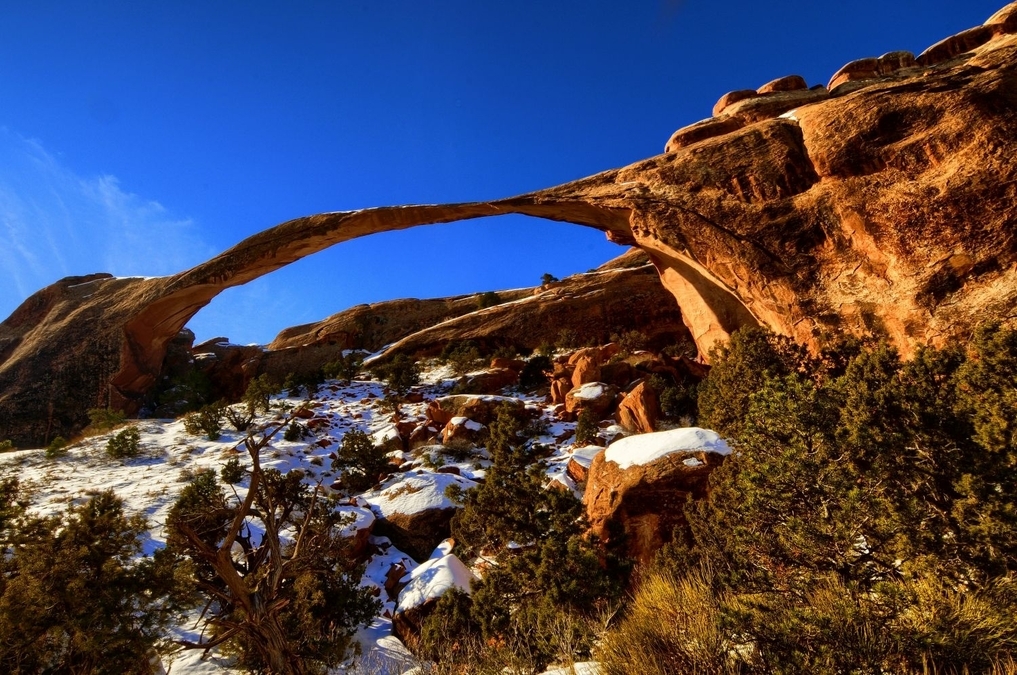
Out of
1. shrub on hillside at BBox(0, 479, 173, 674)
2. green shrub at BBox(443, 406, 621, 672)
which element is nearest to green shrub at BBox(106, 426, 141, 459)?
shrub on hillside at BBox(0, 479, 173, 674)

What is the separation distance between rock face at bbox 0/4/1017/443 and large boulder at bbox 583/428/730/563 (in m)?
3.72

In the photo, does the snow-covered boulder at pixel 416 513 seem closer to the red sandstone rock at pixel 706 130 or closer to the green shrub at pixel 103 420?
the green shrub at pixel 103 420

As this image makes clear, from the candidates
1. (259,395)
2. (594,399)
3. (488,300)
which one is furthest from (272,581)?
(488,300)

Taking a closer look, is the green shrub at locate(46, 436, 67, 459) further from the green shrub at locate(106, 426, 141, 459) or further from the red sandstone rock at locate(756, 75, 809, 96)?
the red sandstone rock at locate(756, 75, 809, 96)

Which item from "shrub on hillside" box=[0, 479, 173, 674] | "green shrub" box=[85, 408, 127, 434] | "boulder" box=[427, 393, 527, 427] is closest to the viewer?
"shrub on hillside" box=[0, 479, 173, 674]

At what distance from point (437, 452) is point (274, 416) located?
27.6ft

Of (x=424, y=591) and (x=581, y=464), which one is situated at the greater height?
(x=581, y=464)

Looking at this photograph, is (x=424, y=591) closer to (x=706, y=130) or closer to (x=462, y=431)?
(x=462, y=431)

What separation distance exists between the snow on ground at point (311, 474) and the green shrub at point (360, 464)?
0.50m

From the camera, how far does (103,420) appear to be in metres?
15.4

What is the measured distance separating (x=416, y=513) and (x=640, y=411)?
21.3 feet

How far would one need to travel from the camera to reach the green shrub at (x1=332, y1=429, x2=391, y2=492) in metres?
12.1

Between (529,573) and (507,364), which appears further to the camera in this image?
(507,364)

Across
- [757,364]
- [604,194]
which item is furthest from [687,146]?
[757,364]
